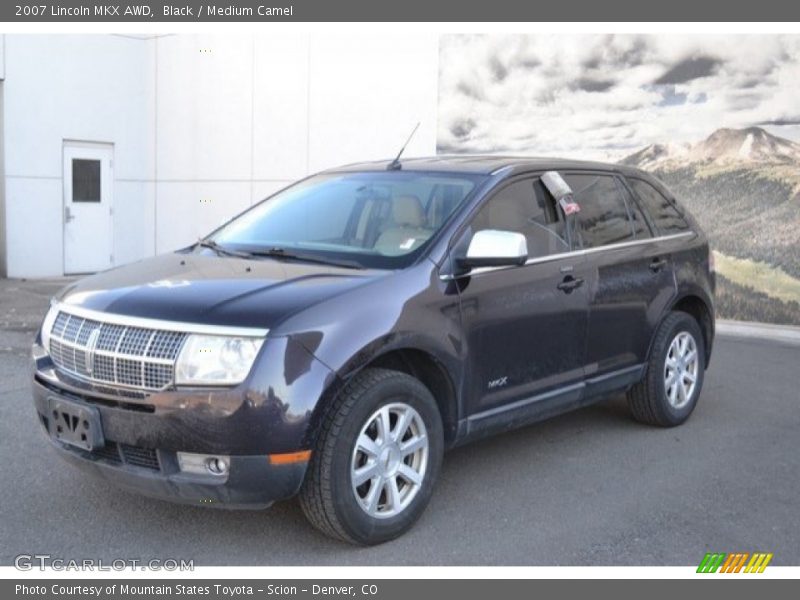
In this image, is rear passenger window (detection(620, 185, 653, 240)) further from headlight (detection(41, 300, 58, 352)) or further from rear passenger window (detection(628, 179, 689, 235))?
headlight (detection(41, 300, 58, 352))

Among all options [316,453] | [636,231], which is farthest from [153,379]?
[636,231]

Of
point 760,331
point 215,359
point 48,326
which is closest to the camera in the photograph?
point 215,359

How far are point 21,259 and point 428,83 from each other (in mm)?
7040

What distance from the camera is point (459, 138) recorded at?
12102mm

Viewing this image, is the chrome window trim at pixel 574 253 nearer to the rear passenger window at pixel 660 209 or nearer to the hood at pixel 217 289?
the rear passenger window at pixel 660 209

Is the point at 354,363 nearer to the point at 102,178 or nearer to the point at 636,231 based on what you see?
the point at 636,231

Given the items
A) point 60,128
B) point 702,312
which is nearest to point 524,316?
point 702,312

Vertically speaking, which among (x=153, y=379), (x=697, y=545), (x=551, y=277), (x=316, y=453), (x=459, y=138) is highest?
(x=459, y=138)

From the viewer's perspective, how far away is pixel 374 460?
4.24 meters

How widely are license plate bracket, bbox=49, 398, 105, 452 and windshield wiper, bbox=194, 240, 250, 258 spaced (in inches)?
48.0

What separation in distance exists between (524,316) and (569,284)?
0.49m

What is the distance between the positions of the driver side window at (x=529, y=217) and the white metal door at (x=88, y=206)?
1134 centimetres

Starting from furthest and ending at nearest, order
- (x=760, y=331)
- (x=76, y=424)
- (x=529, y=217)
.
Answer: (x=760, y=331), (x=529, y=217), (x=76, y=424)

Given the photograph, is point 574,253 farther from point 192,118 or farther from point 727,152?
point 192,118
